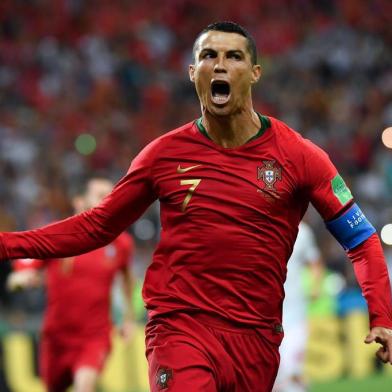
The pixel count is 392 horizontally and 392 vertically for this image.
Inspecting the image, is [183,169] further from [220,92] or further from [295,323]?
[295,323]

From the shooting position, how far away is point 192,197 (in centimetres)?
560

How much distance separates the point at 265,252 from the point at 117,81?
45.1 feet

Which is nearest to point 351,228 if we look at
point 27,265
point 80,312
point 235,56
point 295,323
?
point 235,56

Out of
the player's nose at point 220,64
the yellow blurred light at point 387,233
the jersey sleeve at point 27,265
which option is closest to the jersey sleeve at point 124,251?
the jersey sleeve at point 27,265

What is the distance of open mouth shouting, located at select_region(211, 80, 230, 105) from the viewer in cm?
553

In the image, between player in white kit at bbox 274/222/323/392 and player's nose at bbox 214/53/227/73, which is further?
player in white kit at bbox 274/222/323/392

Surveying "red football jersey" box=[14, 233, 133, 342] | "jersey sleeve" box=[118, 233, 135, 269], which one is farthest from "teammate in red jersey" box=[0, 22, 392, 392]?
"jersey sleeve" box=[118, 233, 135, 269]

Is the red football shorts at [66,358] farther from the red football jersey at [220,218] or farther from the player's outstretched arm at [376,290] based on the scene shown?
the player's outstretched arm at [376,290]

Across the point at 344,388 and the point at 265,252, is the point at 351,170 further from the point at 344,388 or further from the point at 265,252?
the point at 265,252

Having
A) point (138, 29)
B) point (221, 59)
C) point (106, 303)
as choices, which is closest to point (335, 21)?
point (138, 29)

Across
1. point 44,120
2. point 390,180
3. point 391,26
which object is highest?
point 391,26

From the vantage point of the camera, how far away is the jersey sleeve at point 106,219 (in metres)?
5.66

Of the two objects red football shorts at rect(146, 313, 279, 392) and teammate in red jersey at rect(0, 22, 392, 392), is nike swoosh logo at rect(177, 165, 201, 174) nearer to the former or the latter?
teammate in red jersey at rect(0, 22, 392, 392)

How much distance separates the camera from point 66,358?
964 centimetres
